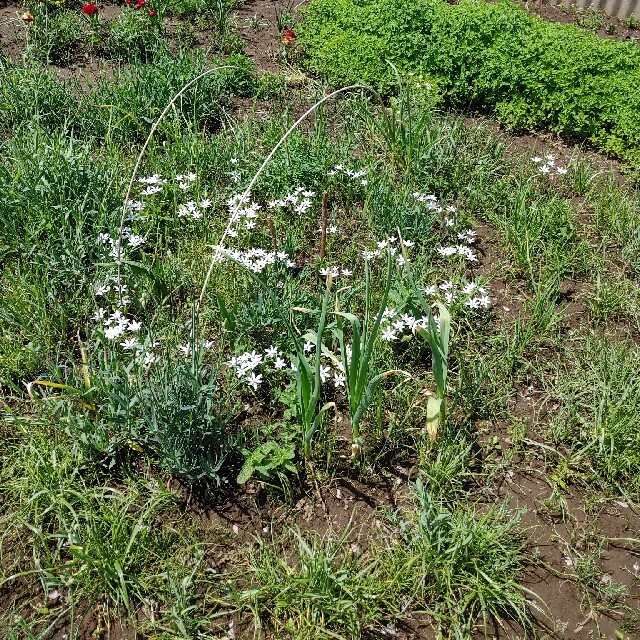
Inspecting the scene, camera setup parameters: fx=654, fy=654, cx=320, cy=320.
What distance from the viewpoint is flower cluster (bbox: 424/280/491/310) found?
3.27 meters

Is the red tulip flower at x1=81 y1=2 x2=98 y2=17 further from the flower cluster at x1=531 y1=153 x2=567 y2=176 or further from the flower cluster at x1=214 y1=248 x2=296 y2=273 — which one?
the flower cluster at x1=531 y1=153 x2=567 y2=176

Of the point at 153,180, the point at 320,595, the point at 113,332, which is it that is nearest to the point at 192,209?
the point at 153,180

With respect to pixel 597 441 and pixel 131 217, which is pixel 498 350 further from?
pixel 131 217

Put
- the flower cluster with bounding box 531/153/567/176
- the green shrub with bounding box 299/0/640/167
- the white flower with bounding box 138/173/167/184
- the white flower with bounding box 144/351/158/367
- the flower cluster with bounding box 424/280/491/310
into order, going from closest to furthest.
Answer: the white flower with bounding box 144/351/158/367 < the flower cluster with bounding box 424/280/491/310 < the white flower with bounding box 138/173/167/184 < the flower cluster with bounding box 531/153/567/176 < the green shrub with bounding box 299/0/640/167

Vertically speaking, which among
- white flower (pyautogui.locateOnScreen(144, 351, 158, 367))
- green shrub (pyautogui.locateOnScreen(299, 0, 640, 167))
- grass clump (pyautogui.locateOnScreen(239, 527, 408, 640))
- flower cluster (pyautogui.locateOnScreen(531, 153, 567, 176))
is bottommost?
grass clump (pyautogui.locateOnScreen(239, 527, 408, 640))

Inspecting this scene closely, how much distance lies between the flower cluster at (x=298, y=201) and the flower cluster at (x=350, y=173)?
0.72 ft

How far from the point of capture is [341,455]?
9.18 ft

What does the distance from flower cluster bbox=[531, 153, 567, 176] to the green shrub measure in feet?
1.36

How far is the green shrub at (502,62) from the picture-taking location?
454 cm

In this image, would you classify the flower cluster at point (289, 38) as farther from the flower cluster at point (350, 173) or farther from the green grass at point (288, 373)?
the flower cluster at point (350, 173)

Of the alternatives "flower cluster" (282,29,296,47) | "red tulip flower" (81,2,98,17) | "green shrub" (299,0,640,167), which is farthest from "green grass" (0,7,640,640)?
"flower cluster" (282,29,296,47)

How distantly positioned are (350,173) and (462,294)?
1129 millimetres

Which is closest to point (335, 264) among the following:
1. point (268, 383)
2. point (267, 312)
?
point (267, 312)

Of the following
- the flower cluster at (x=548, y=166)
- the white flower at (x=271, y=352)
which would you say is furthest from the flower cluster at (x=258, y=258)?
the flower cluster at (x=548, y=166)
